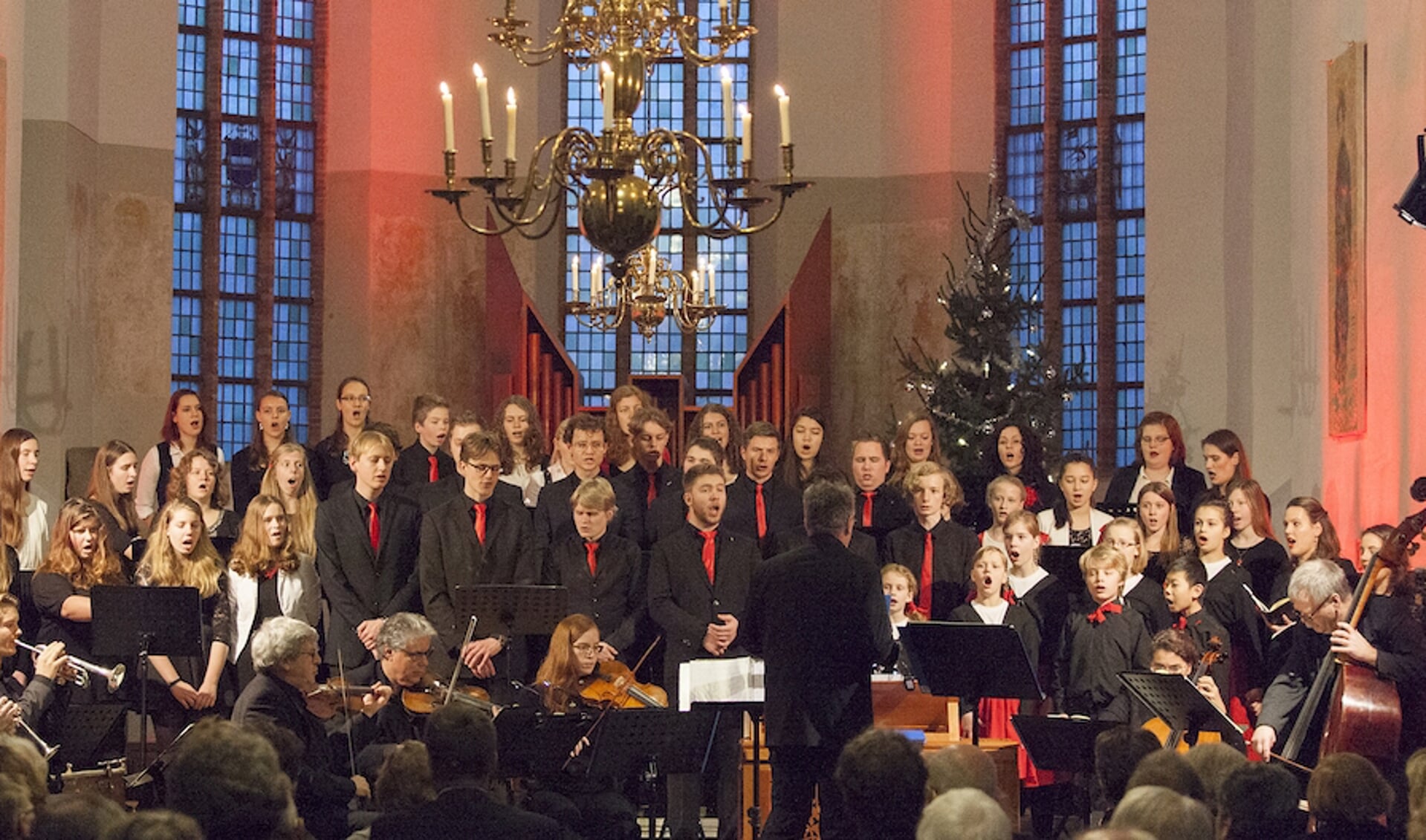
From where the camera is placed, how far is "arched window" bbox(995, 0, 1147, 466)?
53.4 ft

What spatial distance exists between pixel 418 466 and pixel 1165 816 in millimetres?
6685

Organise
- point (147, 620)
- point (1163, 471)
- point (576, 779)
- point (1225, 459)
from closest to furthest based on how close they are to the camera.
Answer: point (576, 779) < point (147, 620) < point (1225, 459) < point (1163, 471)

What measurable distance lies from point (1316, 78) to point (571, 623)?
7147 millimetres

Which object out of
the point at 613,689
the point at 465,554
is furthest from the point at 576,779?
the point at 465,554

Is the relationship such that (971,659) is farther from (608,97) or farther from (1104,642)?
(608,97)

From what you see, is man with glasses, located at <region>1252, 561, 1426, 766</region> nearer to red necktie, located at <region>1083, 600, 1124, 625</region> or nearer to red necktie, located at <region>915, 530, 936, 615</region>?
red necktie, located at <region>1083, 600, 1124, 625</region>

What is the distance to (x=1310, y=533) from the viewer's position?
8859mm

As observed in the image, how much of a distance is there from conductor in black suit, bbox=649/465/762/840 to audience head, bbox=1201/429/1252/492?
2451 mm

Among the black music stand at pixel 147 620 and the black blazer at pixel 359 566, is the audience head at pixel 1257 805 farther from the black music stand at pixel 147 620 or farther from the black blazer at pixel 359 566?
the black blazer at pixel 359 566

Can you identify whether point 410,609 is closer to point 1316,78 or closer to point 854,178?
point 1316,78

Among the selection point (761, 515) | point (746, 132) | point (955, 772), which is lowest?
point (955, 772)

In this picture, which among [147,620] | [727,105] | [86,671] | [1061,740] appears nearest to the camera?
[1061,740]

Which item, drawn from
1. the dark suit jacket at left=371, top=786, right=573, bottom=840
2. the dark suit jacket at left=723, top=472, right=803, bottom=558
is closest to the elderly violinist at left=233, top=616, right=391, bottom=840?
the dark suit jacket at left=371, top=786, right=573, bottom=840

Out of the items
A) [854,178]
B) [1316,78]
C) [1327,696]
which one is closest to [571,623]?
[1327,696]
